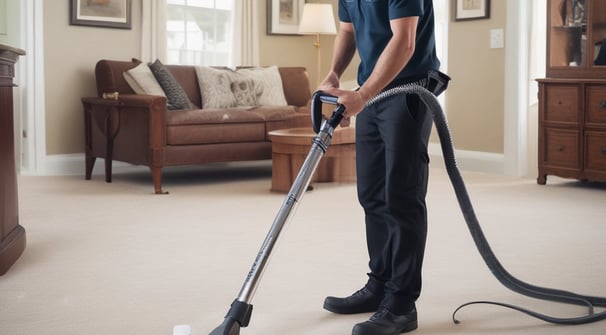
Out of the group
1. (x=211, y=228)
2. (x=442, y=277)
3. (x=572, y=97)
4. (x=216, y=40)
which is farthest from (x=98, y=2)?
(x=442, y=277)

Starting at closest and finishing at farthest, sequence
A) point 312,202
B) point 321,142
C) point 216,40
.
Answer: point 321,142 → point 312,202 → point 216,40

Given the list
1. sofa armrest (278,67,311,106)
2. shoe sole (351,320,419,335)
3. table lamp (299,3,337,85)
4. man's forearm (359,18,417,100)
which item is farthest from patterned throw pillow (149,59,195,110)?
man's forearm (359,18,417,100)

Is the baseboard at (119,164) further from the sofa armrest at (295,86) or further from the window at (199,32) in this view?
the sofa armrest at (295,86)

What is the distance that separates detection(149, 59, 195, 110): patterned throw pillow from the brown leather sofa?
0.23m

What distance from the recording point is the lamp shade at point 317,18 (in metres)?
7.29

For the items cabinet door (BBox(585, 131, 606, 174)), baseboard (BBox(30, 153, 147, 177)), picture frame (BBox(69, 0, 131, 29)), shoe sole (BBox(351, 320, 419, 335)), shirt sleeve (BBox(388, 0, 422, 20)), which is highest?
picture frame (BBox(69, 0, 131, 29))

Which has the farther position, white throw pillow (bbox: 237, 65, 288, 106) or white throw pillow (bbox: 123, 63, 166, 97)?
white throw pillow (bbox: 237, 65, 288, 106)

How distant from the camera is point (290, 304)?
9.48ft

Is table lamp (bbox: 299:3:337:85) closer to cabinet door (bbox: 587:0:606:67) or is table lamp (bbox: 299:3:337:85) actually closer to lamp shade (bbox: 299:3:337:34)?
lamp shade (bbox: 299:3:337:34)

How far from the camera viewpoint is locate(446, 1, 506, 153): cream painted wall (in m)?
6.79

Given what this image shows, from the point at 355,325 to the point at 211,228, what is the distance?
1.99m

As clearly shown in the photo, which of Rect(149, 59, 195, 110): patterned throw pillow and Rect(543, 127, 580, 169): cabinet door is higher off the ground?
Rect(149, 59, 195, 110): patterned throw pillow

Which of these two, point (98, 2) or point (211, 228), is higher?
point (98, 2)

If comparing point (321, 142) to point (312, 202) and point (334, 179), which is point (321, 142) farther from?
point (334, 179)
